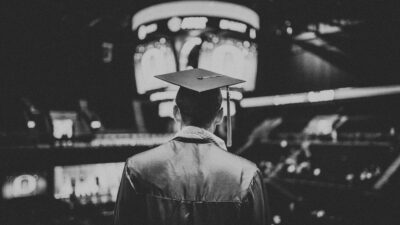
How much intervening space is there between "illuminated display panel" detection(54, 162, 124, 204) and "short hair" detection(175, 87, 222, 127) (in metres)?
4.64

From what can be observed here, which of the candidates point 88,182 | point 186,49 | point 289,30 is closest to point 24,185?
point 88,182

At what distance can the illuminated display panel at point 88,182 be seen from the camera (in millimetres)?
5738

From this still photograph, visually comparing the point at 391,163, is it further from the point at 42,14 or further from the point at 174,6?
the point at 42,14

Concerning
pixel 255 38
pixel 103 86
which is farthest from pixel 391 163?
pixel 103 86

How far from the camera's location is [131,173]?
170cm

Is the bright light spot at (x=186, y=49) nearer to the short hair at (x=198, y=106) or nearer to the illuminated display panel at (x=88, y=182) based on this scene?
the short hair at (x=198, y=106)

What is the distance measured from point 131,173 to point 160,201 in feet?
0.68

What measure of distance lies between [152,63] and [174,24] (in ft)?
2.15

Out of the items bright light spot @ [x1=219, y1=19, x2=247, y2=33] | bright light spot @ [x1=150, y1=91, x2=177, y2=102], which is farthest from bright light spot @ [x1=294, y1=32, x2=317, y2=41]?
bright light spot @ [x1=150, y1=91, x2=177, y2=102]

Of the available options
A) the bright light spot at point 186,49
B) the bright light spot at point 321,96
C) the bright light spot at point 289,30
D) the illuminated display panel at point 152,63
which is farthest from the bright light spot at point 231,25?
the bright light spot at point 321,96

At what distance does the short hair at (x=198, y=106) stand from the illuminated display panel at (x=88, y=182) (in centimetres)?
464

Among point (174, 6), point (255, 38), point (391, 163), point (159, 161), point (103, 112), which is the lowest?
point (391, 163)

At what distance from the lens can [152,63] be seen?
15.3ft

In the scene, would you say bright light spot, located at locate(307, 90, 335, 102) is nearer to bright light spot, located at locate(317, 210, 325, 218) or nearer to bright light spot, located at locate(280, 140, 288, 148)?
bright light spot, located at locate(280, 140, 288, 148)
